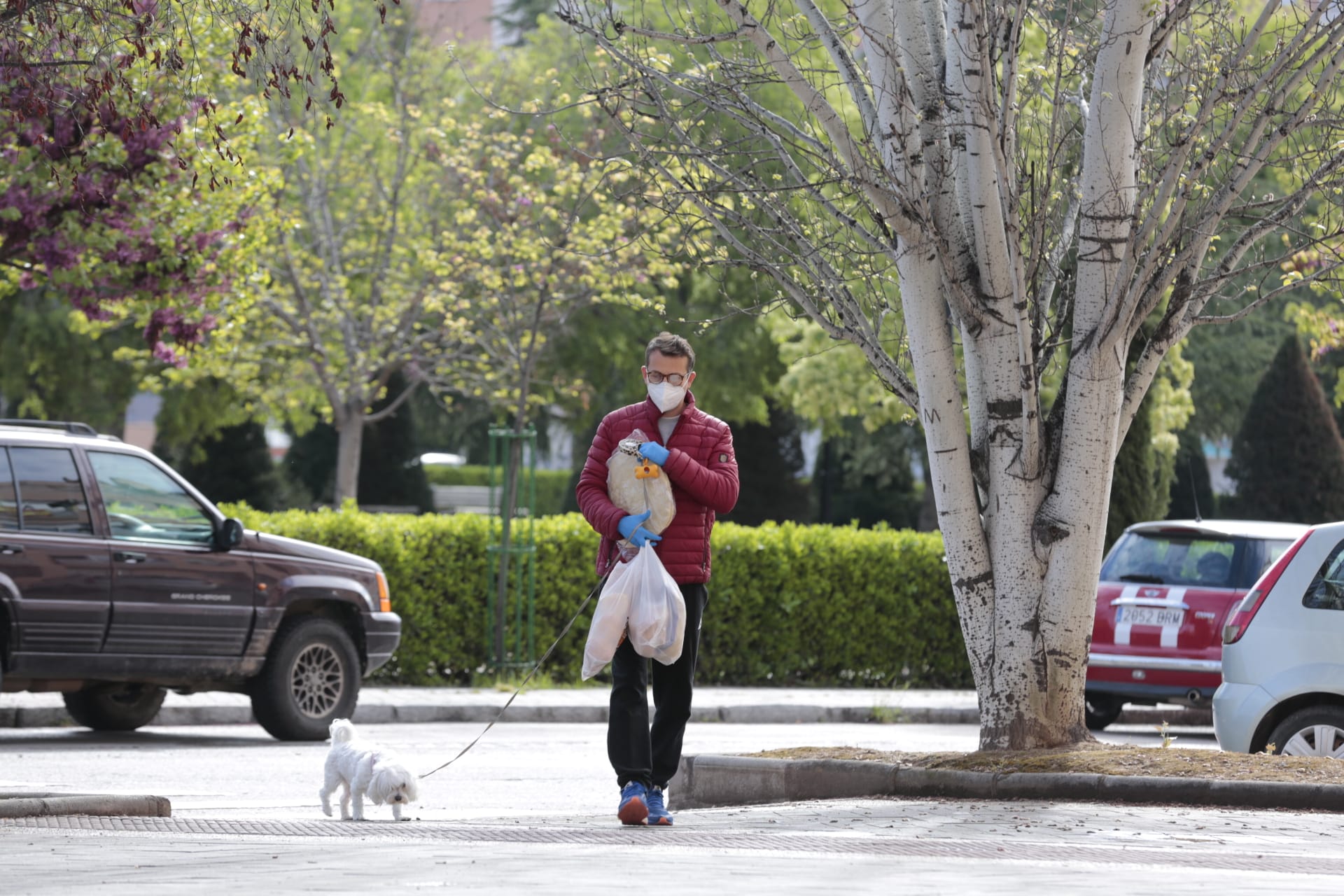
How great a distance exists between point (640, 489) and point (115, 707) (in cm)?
752

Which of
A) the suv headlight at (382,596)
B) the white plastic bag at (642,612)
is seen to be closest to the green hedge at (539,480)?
the suv headlight at (382,596)

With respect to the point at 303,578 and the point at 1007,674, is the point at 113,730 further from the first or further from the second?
the point at 1007,674

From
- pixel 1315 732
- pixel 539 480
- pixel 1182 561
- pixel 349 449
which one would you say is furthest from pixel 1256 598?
pixel 539 480

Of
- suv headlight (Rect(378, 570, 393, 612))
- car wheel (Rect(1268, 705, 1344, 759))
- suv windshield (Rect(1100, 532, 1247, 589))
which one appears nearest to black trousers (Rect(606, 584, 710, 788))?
car wheel (Rect(1268, 705, 1344, 759))

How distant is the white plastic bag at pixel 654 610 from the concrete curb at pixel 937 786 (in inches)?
62.1

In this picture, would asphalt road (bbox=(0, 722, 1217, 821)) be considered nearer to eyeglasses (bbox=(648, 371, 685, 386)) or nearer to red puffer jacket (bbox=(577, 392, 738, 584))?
red puffer jacket (bbox=(577, 392, 738, 584))

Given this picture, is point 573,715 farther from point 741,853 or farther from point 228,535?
point 741,853

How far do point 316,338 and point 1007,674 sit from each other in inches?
880

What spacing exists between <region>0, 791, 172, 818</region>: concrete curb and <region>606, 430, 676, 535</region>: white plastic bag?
252 centimetres

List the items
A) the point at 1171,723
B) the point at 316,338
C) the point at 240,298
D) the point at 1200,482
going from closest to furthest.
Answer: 1. the point at 1171,723
2. the point at 240,298
3. the point at 316,338
4. the point at 1200,482

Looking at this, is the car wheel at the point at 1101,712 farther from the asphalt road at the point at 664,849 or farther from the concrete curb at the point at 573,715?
the asphalt road at the point at 664,849

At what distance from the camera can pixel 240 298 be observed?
1897 cm

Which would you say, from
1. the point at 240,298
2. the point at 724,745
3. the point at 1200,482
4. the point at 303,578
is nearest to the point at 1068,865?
the point at 724,745

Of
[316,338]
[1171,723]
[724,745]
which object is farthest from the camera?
[316,338]
